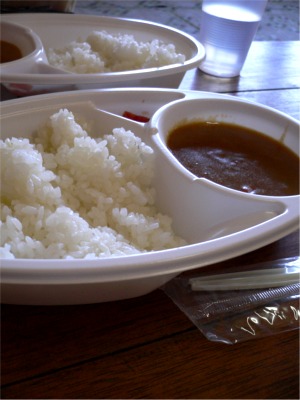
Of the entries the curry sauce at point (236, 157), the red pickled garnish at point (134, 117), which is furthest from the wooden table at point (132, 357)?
the red pickled garnish at point (134, 117)

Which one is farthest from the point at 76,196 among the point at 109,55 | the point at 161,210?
the point at 109,55

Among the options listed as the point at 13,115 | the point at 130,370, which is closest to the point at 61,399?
the point at 130,370

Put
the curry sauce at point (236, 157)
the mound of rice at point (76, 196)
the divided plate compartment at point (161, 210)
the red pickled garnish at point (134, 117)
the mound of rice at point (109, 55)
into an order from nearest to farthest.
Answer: the divided plate compartment at point (161, 210) < the mound of rice at point (76, 196) < the curry sauce at point (236, 157) < the red pickled garnish at point (134, 117) < the mound of rice at point (109, 55)

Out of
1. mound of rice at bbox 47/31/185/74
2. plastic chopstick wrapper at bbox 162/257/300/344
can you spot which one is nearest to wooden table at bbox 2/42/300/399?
plastic chopstick wrapper at bbox 162/257/300/344

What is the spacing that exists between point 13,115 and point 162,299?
1.98 ft

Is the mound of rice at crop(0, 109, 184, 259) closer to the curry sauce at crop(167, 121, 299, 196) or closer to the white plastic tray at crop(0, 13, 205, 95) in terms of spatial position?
the curry sauce at crop(167, 121, 299, 196)

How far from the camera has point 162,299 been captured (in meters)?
0.98

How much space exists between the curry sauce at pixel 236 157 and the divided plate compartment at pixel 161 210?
43mm

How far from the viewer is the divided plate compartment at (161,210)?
2.49 ft

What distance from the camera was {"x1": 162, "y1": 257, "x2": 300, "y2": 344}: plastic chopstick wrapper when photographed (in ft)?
3.04

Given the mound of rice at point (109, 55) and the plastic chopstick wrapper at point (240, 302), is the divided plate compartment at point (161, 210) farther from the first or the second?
the mound of rice at point (109, 55)

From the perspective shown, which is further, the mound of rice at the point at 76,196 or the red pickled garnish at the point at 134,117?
the red pickled garnish at the point at 134,117

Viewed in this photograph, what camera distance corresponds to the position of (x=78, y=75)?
1.43m

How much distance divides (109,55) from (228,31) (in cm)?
54
